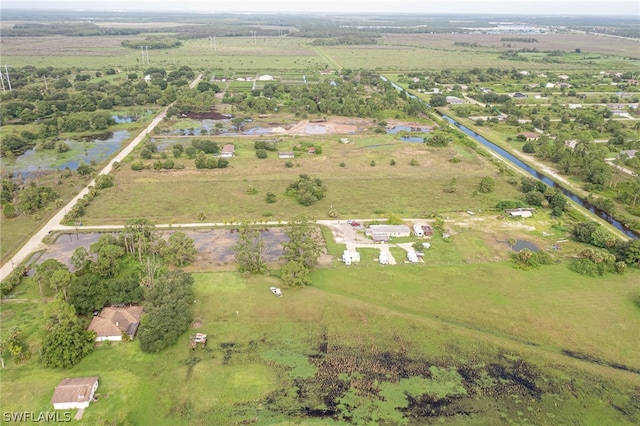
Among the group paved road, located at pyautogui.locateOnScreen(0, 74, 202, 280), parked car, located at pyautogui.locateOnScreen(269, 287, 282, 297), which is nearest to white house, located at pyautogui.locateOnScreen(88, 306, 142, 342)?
parked car, located at pyautogui.locateOnScreen(269, 287, 282, 297)

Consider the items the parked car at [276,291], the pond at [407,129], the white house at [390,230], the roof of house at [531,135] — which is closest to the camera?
the parked car at [276,291]

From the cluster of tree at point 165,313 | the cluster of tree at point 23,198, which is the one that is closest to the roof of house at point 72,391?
the cluster of tree at point 165,313

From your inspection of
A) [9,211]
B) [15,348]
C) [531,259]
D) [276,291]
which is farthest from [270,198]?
[15,348]

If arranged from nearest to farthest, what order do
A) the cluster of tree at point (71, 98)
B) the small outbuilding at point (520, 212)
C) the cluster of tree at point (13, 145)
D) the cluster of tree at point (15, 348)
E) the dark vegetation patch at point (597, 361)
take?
the cluster of tree at point (15, 348)
the dark vegetation patch at point (597, 361)
the small outbuilding at point (520, 212)
the cluster of tree at point (13, 145)
the cluster of tree at point (71, 98)

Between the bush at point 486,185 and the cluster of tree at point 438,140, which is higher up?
the cluster of tree at point 438,140

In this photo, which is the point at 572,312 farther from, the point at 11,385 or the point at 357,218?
the point at 11,385

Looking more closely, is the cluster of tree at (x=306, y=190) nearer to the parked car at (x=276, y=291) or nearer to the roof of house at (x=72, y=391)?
the parked car at (x=276, y=291)

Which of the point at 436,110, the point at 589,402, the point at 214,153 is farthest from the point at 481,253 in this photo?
the point at 436,110

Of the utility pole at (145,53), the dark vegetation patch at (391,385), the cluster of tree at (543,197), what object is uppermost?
the utility pole at (145,53)
